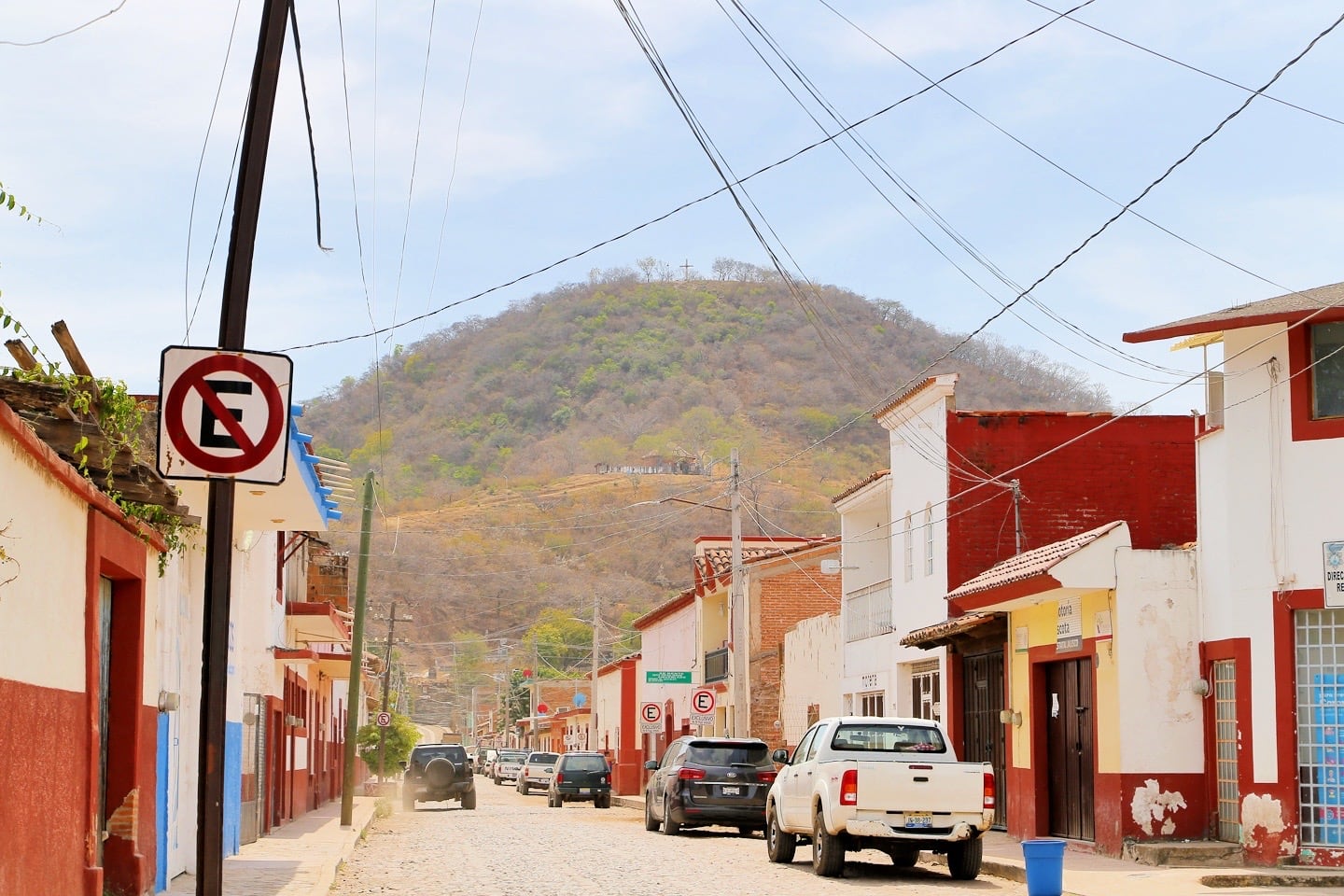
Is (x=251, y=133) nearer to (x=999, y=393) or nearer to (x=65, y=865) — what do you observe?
(x=65, y=865)

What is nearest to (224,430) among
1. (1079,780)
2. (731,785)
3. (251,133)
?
(251,133)

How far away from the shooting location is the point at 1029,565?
22.8m

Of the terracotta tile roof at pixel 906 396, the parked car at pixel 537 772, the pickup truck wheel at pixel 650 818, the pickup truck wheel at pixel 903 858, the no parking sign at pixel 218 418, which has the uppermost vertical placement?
the terracotta tile roof at pixel 906 396

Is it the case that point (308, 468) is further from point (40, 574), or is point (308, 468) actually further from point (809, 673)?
point (809, 673)

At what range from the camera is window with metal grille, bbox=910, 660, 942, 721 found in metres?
29.7

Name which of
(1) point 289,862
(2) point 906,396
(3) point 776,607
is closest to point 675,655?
(3) point 776,607

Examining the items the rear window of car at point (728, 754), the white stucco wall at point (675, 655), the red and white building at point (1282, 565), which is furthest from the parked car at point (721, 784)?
the white stucco wall at point (675, 655)

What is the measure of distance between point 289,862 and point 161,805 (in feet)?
16.2

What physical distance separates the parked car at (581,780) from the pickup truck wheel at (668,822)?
18.5 metres

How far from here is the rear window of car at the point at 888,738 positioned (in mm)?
19641

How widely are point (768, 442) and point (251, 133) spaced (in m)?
131

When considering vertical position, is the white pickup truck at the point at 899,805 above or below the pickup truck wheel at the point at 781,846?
above

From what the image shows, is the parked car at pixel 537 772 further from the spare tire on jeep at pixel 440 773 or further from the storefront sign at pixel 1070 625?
the storefront sign at pixel 1070 625

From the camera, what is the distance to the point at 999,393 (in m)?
100
